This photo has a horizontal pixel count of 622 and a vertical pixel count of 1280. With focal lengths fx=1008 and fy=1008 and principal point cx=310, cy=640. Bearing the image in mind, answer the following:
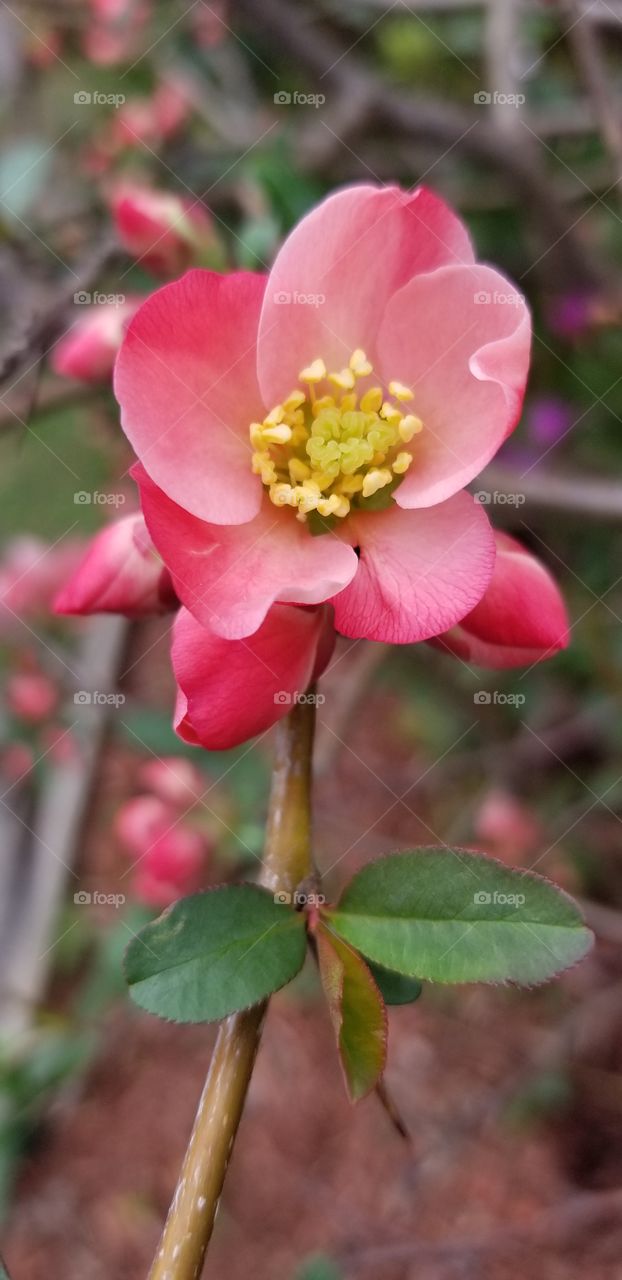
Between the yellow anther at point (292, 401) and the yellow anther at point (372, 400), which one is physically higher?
the yellow anther at point (292, 401)

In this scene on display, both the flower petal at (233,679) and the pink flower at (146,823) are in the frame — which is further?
the pink flower at (146,823)

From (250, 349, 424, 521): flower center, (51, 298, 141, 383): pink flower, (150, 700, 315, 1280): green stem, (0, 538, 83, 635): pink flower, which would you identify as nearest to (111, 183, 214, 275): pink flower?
(51, 298, 141, 383): pink flower

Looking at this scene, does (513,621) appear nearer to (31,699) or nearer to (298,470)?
(298,470)

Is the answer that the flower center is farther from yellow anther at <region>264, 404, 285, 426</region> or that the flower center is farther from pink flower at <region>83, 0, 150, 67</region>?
pink flower at <region>83, 0, 150, 67</region>

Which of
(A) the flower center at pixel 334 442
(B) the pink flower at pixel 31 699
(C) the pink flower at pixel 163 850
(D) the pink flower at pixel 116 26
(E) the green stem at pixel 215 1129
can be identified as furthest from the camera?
(D) the pink flower at pixel 116 26

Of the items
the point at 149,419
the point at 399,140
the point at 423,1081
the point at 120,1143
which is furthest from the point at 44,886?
the point at 149,419

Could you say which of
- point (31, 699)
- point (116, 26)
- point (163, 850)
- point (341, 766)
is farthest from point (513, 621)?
point (116, 26)

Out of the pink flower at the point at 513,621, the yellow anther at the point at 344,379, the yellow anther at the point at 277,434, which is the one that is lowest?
the pink flower at the point at 513,621

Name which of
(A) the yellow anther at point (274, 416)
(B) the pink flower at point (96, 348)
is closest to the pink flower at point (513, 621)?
(A) the yellow anther at point (274, 416)

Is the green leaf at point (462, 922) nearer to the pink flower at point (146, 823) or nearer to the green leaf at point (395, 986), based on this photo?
the green leaf at point (395, 986)
